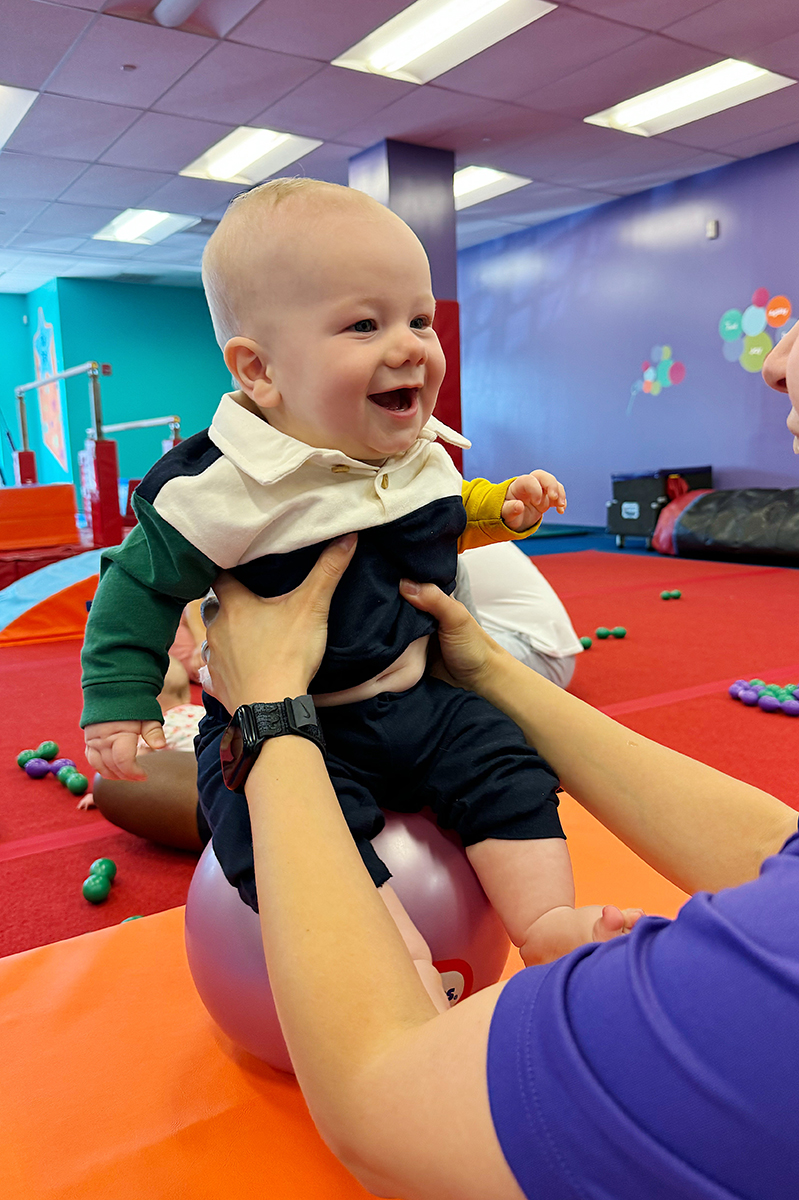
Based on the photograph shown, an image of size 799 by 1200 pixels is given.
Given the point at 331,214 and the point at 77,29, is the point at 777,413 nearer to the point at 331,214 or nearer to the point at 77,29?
the point at 77,29

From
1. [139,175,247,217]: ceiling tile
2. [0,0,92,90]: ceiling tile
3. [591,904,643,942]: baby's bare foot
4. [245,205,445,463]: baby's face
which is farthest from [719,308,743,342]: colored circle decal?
[591,904,643,942]: baby's bare foot

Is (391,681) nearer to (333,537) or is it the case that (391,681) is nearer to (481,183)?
(333,537)

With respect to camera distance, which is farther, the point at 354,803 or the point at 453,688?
the point at 453,688

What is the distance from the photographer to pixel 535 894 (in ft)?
3.15

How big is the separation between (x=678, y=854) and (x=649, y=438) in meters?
7.55

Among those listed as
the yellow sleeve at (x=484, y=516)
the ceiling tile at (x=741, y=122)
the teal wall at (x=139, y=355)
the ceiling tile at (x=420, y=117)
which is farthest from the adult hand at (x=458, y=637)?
the teal wall at (x=139, y=355)

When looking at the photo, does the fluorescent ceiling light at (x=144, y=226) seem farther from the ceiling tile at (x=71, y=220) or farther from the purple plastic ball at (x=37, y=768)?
the purple plastic ball at (x=37, y=768)

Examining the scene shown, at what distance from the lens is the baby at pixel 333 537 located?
3.19 ft

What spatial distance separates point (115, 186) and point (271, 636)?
725cm

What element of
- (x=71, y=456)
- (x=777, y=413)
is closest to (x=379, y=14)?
(x=777, y=413)

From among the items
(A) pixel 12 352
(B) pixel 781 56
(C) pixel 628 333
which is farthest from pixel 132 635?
(A) pixel 12 352

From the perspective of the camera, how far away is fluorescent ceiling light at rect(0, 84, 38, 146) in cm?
523

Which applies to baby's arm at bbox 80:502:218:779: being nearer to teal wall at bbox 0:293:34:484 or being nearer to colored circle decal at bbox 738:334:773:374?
colored circle decal at bbox 738:334:773:374

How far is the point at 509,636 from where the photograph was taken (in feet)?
8.59
